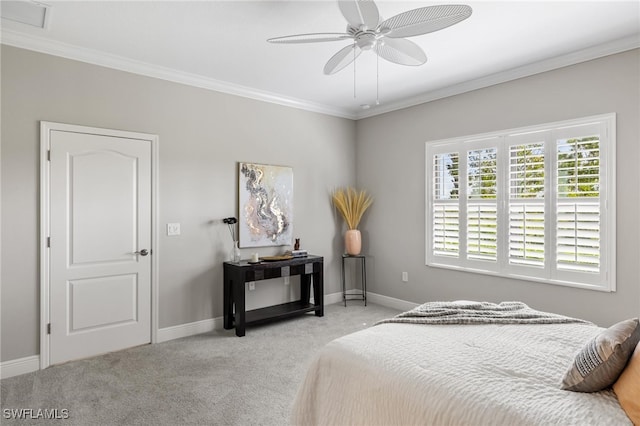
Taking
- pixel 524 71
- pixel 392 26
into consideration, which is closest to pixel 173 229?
pixel 392 26

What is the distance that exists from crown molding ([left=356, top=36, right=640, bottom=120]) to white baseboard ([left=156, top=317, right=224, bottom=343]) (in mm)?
3488

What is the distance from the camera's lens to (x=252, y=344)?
3.63 meters

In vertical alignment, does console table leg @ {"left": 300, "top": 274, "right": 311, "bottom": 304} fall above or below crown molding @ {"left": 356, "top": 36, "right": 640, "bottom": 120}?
below

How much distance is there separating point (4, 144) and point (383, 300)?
4.42 metres

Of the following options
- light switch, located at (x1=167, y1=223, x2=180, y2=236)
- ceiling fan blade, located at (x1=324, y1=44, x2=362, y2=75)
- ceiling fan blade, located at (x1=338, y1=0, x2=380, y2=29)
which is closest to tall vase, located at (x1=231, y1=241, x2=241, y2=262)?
light switch, located at (x1=167, y1=223, x2=180, y2=236)

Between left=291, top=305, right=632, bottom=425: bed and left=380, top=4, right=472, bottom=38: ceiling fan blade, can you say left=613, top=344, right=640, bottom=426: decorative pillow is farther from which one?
left=380, top=4, right=472, bottom=38: ceiling fan blade

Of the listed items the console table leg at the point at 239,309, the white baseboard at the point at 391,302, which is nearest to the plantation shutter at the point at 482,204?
the white baseboard at the point at 391,302

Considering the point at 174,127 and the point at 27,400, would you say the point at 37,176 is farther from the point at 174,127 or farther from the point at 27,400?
the point at 27,400

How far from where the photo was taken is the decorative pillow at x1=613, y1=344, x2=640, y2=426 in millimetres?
1227

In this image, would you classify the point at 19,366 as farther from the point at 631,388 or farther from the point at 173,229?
the point at 631,388

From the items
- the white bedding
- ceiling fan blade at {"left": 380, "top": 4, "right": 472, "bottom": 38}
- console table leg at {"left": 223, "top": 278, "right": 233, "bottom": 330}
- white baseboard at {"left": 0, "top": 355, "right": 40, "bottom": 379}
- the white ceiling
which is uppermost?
the white ceiling

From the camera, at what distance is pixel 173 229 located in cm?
383

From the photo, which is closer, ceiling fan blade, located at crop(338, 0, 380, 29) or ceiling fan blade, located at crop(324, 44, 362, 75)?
ceiling fan blade, located at crop(338, 0, 380, 29)

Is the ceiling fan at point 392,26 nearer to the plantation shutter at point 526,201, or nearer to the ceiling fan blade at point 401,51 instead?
the ceiling fan blade at point 401,51
